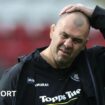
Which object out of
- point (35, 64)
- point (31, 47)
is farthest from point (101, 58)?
point (31, 47)

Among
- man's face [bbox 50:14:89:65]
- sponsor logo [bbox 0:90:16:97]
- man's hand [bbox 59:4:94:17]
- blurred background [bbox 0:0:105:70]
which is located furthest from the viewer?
blurred background [bbox 0:0:105:70]

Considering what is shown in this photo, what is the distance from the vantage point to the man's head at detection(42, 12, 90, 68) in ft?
14.7

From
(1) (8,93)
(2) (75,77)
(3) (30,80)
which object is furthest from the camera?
(2) (75,77)

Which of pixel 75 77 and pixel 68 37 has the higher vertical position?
pixel 68 37

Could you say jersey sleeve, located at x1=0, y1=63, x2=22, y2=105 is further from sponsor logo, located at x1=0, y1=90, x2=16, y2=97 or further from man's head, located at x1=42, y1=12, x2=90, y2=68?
man's head, located at x1=42, y1=12, x2=90, y2=68

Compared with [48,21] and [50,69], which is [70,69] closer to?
[50,69]

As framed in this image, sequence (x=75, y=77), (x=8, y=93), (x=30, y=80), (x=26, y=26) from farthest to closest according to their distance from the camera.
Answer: (x=26, y=26)
(x=75, y=77)
(x=30, y=80)
(x=8, y=93)

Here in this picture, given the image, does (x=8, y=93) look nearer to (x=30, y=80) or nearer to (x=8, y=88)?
(x=8, y=88)

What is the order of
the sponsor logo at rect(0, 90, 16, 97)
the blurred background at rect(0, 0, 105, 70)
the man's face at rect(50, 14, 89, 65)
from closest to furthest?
the sponsor logo at rect(0, 90, 16, 97)
the man's face at rect(50, 14, 89, 65)
the blurred background at rect(0, 0, 105, 70)

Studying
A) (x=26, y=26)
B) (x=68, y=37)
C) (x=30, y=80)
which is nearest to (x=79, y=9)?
(x=68, y=37)

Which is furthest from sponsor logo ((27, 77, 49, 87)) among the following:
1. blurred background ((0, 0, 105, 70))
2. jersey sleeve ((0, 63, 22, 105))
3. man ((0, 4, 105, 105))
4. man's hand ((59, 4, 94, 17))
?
blurred background ((0, 0, 105, 70))

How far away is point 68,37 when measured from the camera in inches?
177

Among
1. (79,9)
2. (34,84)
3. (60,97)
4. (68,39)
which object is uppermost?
(79,9)

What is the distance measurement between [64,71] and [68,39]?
231 millimetres
